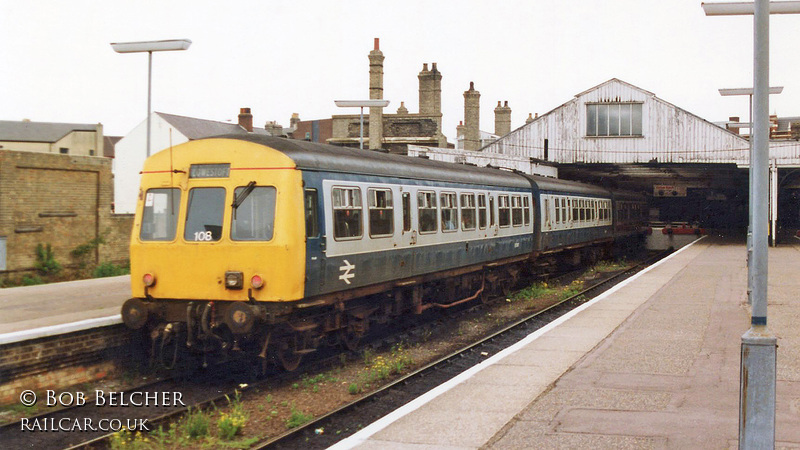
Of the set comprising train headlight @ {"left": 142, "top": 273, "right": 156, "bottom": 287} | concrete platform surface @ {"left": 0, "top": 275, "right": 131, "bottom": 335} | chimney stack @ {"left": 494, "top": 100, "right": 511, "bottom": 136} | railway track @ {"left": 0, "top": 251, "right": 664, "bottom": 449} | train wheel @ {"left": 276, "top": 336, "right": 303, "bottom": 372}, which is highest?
chimney stack @ {"left": 494, "top": 100, "right": 511, "bottom": 136}

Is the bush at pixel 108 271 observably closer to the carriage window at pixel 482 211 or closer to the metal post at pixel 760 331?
the carriage window at pixel 482 211

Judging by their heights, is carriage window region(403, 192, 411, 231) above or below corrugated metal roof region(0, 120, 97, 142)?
below

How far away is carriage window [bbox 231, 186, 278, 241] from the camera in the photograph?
9297mm

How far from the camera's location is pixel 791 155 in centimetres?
3219

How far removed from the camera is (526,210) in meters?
19.0

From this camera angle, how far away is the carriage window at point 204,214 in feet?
31.4

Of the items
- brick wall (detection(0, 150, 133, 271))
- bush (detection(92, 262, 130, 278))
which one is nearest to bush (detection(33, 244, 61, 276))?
brick wall (detection(0, 150, 133, 271))

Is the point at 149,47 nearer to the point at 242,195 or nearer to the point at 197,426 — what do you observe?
the point at 242,195

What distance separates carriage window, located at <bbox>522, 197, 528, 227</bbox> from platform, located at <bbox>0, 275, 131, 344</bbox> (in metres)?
9.45

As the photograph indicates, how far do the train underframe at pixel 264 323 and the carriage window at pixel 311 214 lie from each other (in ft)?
2.89

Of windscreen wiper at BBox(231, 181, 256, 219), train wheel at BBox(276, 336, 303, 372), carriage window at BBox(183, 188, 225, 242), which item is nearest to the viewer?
windscreen wiper at BBox(231, 181, 256, 219)

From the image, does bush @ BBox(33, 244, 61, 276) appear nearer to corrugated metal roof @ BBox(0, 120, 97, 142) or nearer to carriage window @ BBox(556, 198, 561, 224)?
carriage window @ BBox(556, 198, 561, 224)

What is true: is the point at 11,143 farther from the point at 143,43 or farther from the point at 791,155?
the point at 791,155

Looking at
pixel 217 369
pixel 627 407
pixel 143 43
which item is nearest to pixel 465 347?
pixel 217 369
